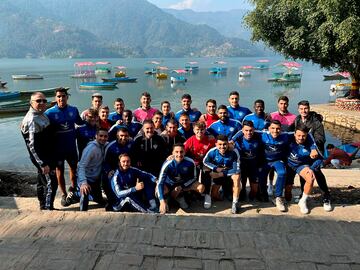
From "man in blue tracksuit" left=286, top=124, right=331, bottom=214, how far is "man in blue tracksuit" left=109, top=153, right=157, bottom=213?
2501 mm

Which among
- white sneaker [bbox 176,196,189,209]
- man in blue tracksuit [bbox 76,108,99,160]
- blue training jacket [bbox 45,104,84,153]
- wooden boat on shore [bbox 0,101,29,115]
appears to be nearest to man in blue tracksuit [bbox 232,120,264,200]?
white sneaker [bbox 176,196,189,209]

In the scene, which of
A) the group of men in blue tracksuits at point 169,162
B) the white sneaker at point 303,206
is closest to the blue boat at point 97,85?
the group of men in blue tracksuits at point 169,162

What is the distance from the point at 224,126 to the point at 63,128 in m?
3.07

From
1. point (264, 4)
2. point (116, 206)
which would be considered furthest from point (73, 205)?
point (264, 4)

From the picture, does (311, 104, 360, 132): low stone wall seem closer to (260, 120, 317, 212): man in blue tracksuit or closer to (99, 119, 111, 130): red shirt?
(260, 120, 317, 212): man in blue tracksuit

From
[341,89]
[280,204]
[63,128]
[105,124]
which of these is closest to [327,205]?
[280,204]

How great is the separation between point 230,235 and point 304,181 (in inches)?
115

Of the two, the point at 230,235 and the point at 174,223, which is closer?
the point at 230,235

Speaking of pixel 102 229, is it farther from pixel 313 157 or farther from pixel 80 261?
pixel 313 157

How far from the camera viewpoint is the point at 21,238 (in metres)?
3.99

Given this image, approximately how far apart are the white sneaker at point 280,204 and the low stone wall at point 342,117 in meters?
14.1

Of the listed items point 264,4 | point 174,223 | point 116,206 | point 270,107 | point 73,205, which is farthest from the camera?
point 270,107

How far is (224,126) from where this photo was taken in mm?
6953

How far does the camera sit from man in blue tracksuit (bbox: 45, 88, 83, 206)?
6.18 metres
